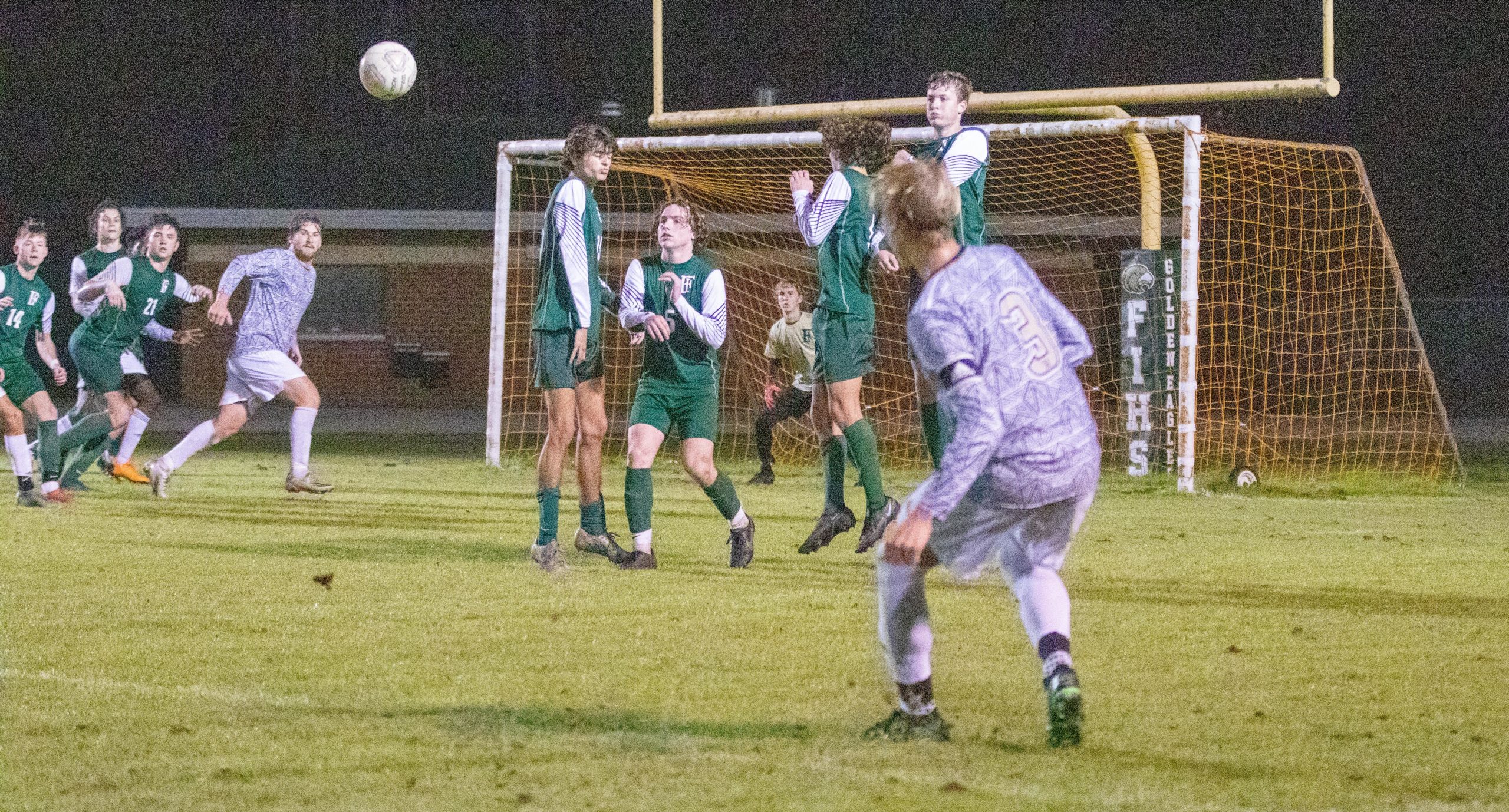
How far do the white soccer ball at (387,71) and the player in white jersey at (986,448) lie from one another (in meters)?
9.93

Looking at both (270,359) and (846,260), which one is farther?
(270,359)

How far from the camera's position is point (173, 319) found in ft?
108

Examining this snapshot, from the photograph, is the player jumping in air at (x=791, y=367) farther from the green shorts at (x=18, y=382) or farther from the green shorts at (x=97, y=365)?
the green shorts at (x=18, y=382)

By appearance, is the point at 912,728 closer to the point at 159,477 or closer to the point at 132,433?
the point at 159,477

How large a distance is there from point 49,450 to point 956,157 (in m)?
7.49

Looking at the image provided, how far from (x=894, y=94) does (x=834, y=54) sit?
6.79 meters

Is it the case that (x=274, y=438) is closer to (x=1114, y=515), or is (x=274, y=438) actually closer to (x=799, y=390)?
(x=799, y=390)

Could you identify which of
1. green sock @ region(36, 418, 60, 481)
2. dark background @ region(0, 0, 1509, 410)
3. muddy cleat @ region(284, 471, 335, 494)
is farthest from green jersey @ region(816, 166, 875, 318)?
dark background @ region(0, 0, 1509, 410)

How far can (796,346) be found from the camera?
1508 cm

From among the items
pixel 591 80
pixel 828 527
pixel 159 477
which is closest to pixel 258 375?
pixel 159 477

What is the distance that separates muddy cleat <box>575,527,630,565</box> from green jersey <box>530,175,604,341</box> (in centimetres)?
105

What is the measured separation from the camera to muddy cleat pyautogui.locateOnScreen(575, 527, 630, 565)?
8.67 meters

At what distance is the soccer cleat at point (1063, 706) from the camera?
15.0ft

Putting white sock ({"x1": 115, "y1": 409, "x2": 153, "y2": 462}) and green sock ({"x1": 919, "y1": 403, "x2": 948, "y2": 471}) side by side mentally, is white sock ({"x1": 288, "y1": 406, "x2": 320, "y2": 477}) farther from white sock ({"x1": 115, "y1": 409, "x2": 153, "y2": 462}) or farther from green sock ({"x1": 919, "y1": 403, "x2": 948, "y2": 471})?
green sock ({"x1": 919, "y1": 403, "x2": 948, "y2": 471})
